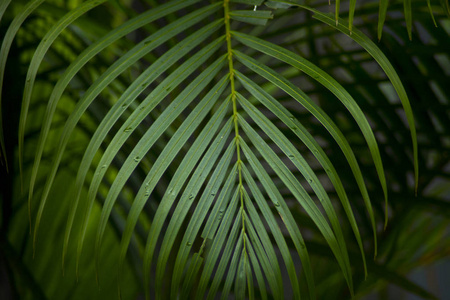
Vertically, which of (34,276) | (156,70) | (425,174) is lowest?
(34,276)

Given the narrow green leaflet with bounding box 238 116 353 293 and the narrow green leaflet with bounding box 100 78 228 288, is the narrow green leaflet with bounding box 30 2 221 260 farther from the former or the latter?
the narrow green leaflet with bounding box 238 116 353 293

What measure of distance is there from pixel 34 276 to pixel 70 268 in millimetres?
69

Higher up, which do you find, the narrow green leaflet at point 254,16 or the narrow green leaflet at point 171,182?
the narrow green leaflet at point 254,16

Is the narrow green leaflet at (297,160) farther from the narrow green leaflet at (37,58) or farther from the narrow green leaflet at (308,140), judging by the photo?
the narrow green leaflet at (37,58)

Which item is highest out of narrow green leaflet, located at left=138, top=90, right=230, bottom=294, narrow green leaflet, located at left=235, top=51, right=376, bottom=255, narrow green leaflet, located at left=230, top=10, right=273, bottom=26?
narrow green leaflet, located at left=230, top=10, right=273, bottom=26

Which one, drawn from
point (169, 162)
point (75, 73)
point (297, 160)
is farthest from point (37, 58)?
point (297, 160)

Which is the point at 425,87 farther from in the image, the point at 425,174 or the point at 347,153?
the point at 347,153

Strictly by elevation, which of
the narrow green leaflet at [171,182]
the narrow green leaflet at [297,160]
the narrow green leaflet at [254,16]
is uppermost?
the narrow green leaflet at [254,16]

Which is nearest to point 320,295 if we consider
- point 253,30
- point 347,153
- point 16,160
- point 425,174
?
point 425,174

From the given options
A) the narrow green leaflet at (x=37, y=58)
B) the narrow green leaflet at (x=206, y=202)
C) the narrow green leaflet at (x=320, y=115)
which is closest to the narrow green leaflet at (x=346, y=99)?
the narrow green leaflet at (x=320, y=115)

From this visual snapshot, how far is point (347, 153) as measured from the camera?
442 millimetres

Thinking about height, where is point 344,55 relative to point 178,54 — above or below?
above

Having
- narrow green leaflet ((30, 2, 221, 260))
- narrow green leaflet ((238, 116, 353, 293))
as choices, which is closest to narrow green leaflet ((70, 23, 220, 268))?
narrow green leaflet ((30, 2, 221, 260))

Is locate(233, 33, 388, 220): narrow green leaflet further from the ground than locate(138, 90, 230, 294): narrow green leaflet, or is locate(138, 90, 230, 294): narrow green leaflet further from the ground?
locate(233, 33, 388, 220): narrow green leaflet
